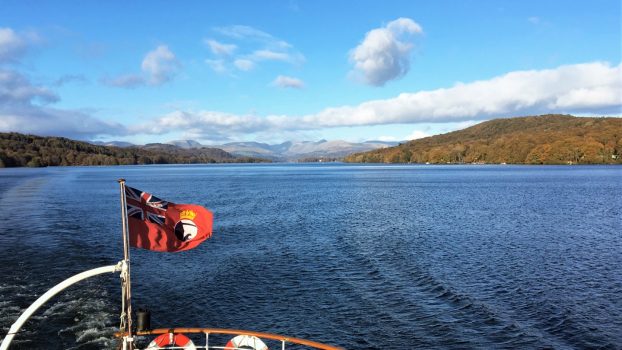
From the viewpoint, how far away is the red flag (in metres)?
15.6

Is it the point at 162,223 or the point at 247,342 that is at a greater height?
the point at 162,223

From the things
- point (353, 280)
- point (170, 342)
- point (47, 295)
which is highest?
point (47, 295)

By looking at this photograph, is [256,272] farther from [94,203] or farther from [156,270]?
[94,203]

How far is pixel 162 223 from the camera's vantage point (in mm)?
15969

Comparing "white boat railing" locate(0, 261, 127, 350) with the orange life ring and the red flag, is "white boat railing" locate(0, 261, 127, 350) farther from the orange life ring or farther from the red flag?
the orange life ring

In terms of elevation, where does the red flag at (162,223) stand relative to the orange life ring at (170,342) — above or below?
above

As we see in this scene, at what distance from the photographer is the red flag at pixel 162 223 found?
15.6m

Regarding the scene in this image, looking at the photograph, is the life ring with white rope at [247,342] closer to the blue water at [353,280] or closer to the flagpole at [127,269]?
the flagpole at [127,269]

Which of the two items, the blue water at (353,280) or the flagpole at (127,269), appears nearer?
the flagpole at (127,269)

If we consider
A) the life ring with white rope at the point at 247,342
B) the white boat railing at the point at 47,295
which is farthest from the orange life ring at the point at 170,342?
the white boat railing at the point at 47,295

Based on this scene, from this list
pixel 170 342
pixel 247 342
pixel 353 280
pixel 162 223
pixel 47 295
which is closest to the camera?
pixel 47 295

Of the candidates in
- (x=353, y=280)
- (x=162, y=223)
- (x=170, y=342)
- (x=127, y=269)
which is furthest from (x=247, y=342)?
(x=353, y=280)

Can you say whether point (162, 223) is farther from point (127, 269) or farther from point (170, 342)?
point (170, 342)

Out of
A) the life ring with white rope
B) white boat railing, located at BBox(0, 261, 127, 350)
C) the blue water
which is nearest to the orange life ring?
the life ring with white rope
